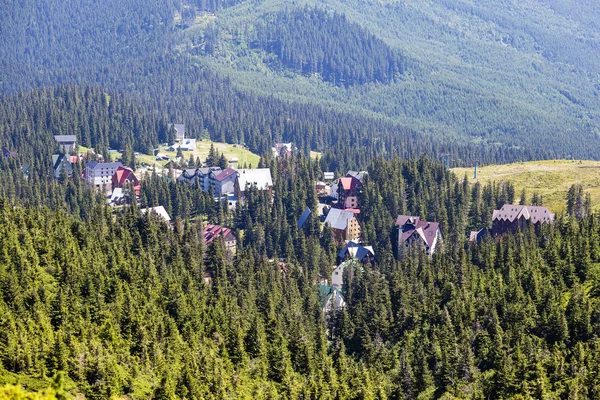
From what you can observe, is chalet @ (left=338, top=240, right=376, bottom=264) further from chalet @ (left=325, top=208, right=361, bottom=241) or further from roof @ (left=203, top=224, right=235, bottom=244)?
roof @ (left=203, top=224, right=235, bottom=244)

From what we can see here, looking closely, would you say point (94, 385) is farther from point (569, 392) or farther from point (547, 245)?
point (547, 245)

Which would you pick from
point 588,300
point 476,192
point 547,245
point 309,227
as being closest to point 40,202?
point 309,227

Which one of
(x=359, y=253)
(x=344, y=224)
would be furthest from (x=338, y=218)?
(x=359, y=253)

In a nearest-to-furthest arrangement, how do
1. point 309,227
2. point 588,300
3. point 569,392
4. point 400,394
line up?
point 569,392
point 400,394
point 588,300
point 309,227

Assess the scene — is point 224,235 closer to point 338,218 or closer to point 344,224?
point 338,218

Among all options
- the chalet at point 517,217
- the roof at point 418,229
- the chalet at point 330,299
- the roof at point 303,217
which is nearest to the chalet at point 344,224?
the roof at point 303,217

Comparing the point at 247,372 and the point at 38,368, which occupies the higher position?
the point at 38,368
